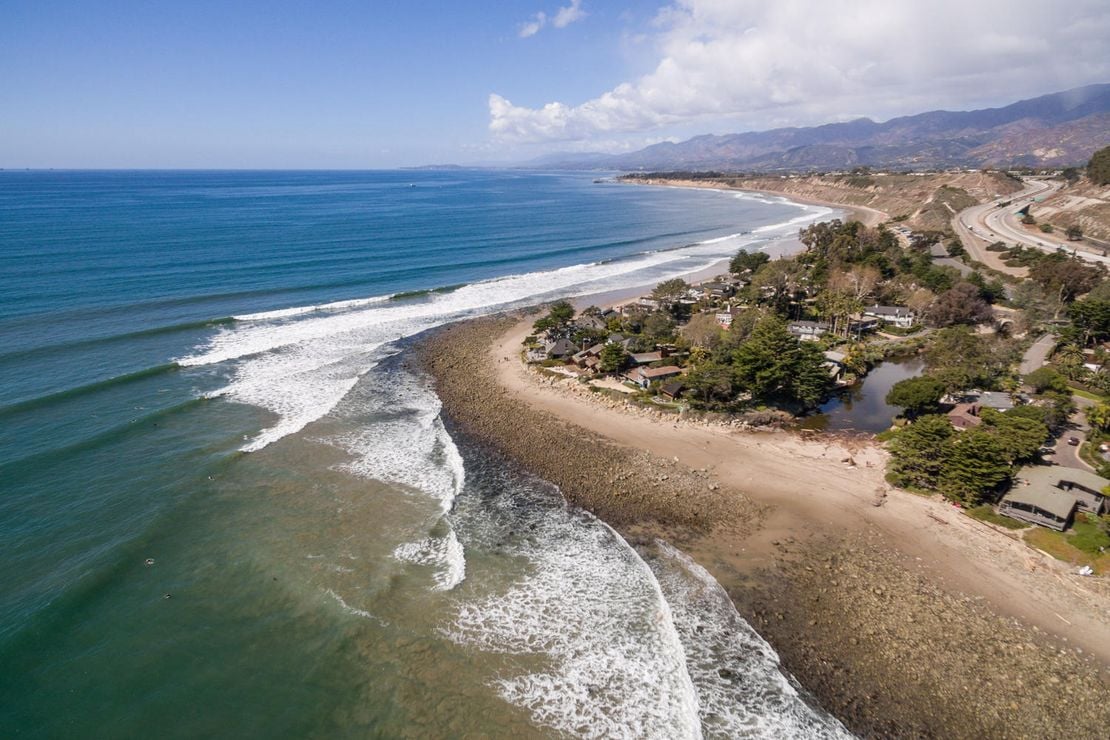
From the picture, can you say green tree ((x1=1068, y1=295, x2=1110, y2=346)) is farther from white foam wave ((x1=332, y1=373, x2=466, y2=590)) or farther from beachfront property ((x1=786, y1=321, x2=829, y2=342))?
white foam wave ((x1=332, y1=373, x2=466, y2=590))

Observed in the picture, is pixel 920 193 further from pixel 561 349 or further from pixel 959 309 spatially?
pixel 561 349

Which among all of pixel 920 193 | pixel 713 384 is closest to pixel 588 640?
pixel 713 384

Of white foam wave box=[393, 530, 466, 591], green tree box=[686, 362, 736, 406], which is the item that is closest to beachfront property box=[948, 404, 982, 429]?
green tree box=[686, 362, 736, 406]

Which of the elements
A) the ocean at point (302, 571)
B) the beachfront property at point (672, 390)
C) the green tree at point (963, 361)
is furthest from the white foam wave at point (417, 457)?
the green tree at point (963, 361)

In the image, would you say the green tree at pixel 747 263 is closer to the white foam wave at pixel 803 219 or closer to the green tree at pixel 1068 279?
the green tree at pixel 1068 279

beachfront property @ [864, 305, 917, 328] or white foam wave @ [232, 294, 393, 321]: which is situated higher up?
white foam wave @ [232, 294, 393, 321]

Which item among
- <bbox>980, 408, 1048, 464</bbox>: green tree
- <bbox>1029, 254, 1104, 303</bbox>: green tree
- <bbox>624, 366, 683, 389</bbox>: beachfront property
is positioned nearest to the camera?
<bbox>980, 408, 1048, 464</bbox>: green tree
